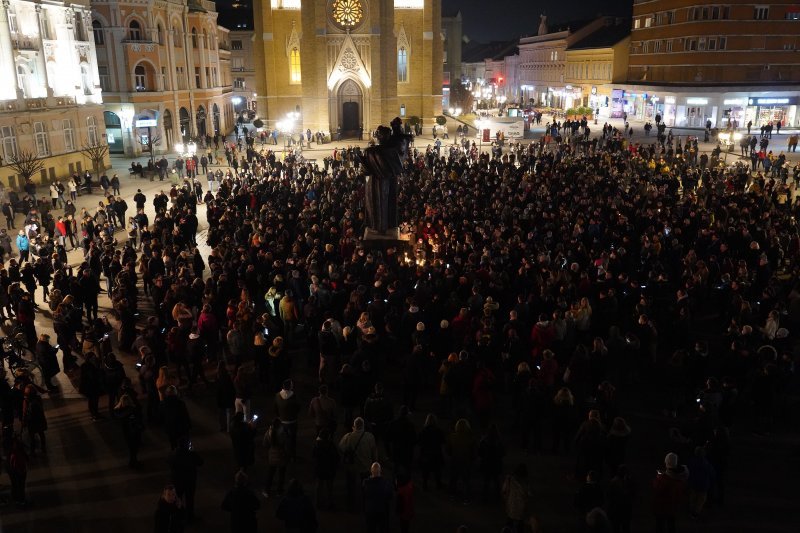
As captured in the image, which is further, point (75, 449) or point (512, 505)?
point (75, 449)

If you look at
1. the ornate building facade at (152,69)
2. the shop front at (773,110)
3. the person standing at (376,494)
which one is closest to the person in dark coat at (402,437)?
the person standing at (376,494)

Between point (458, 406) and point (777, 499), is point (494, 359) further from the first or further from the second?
point (777, 499)

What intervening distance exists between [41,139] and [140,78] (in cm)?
1360

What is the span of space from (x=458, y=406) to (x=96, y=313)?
880 centimetres

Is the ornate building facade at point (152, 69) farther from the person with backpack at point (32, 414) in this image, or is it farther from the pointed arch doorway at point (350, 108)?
the person with backpack at point (32, 414)

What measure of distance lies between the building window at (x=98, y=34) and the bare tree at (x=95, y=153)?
362 inches

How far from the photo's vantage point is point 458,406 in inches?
392

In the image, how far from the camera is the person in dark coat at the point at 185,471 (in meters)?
7.60

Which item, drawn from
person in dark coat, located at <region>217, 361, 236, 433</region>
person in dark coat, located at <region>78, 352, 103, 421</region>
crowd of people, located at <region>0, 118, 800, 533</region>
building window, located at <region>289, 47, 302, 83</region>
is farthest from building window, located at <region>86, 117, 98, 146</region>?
person in dark coat, located at <region>217, 361, 236, 433</region>

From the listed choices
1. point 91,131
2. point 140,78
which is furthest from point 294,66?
point 91,131

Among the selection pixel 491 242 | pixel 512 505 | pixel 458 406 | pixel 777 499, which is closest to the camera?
pixel 512 505

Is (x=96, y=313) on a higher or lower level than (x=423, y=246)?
lower

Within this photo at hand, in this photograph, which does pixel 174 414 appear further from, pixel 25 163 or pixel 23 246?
pixel 25 163

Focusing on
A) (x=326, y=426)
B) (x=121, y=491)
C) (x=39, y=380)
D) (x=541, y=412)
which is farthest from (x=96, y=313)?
(x=541, y=412)
